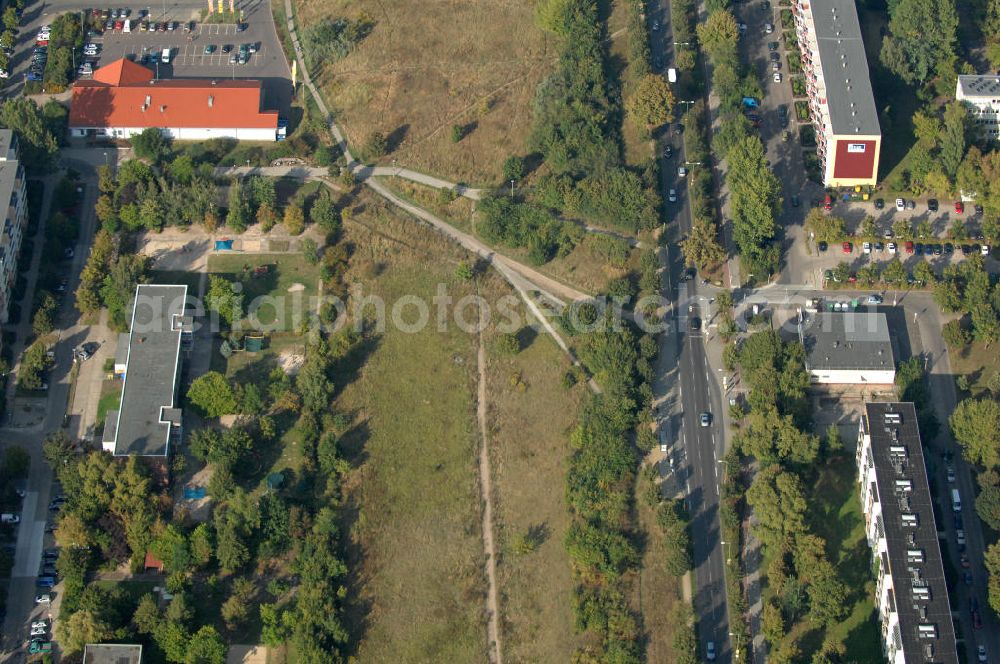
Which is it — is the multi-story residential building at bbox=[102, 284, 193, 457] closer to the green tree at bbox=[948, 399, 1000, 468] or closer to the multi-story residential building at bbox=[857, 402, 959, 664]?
the multi-story residential building at bbox=[857, 402, 959, 664]

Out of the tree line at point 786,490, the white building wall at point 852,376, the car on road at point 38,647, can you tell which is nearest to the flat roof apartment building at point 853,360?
the white building wall at point 852,376

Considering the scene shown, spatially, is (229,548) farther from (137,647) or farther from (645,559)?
(645,559)

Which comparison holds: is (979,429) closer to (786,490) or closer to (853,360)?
(853,360)

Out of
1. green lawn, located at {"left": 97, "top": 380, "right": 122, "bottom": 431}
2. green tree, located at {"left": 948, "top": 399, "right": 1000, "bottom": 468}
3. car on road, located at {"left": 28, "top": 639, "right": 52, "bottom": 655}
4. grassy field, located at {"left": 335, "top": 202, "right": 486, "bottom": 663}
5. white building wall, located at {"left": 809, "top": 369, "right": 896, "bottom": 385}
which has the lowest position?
car on road, located at {"left": 28, "top": 639, "right": 52, "bottom": 655}

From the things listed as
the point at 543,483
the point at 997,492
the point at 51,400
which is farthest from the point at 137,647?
the point at 997,492

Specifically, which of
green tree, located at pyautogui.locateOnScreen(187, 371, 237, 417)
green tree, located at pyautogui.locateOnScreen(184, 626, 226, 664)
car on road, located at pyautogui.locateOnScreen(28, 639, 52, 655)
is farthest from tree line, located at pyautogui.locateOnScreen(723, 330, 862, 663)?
car on road, located at pyautogui.locateOnScreen(28, 639, 52, 655)

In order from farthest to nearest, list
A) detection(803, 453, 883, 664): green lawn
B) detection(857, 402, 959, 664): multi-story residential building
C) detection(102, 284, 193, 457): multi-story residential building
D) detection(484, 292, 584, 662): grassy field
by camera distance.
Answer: detection(102, 284, 193, 457): multi-story residential building
detection(803, 453, 883, 664): green lawn
detection(484, 292, 584, 662): grassy field
detection(857, 402, 959, 664): multi-story residential building

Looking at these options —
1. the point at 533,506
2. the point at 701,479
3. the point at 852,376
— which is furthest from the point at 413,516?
the point at 852,376
